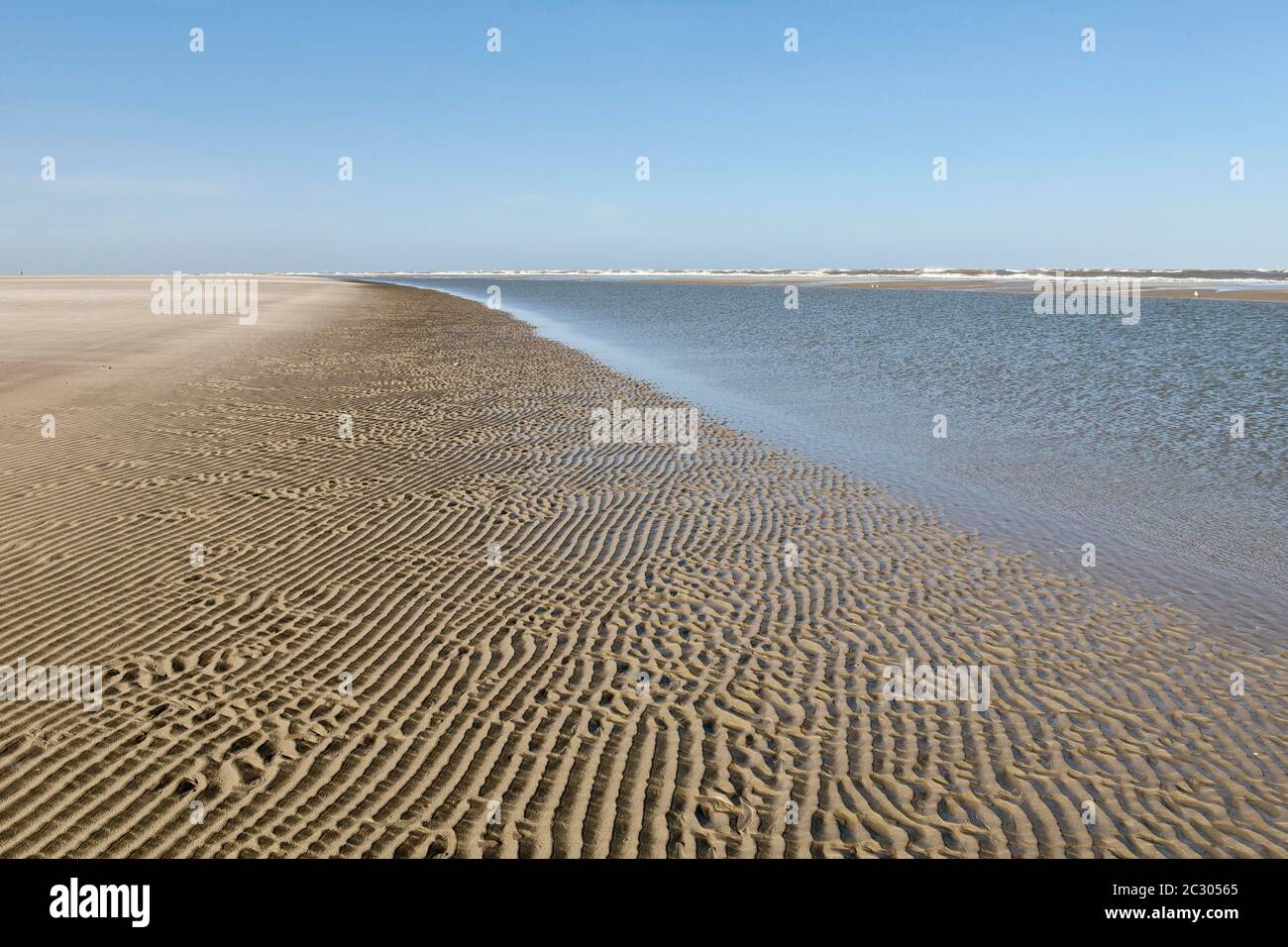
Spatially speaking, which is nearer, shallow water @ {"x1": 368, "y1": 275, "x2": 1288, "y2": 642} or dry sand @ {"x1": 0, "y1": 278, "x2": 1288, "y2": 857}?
dry sand @ {"x1": 0, "y1": 278, "x2": 1288, "y2": 857}

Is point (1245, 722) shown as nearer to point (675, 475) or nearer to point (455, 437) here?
point (675, 475)

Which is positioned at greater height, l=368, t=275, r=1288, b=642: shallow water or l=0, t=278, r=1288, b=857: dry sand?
l=368, t=275, r=1288, b=642: shallow water

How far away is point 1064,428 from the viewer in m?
18.4

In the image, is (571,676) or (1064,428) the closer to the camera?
(571,676)

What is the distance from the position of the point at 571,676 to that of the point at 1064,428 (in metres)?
15.7

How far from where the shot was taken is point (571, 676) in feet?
22.4

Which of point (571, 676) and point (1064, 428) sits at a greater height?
point (1064, 428)

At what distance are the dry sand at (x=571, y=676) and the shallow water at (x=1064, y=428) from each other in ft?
5.00

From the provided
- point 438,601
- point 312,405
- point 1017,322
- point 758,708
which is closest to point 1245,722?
point 758,708

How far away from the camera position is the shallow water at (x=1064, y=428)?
34.1 ft

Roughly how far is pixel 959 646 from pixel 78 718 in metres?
7.39

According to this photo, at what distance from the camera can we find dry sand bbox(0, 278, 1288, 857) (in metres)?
4.98

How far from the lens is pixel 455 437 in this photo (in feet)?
52.9

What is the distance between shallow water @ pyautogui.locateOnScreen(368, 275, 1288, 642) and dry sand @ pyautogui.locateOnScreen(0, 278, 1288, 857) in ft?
5.00
